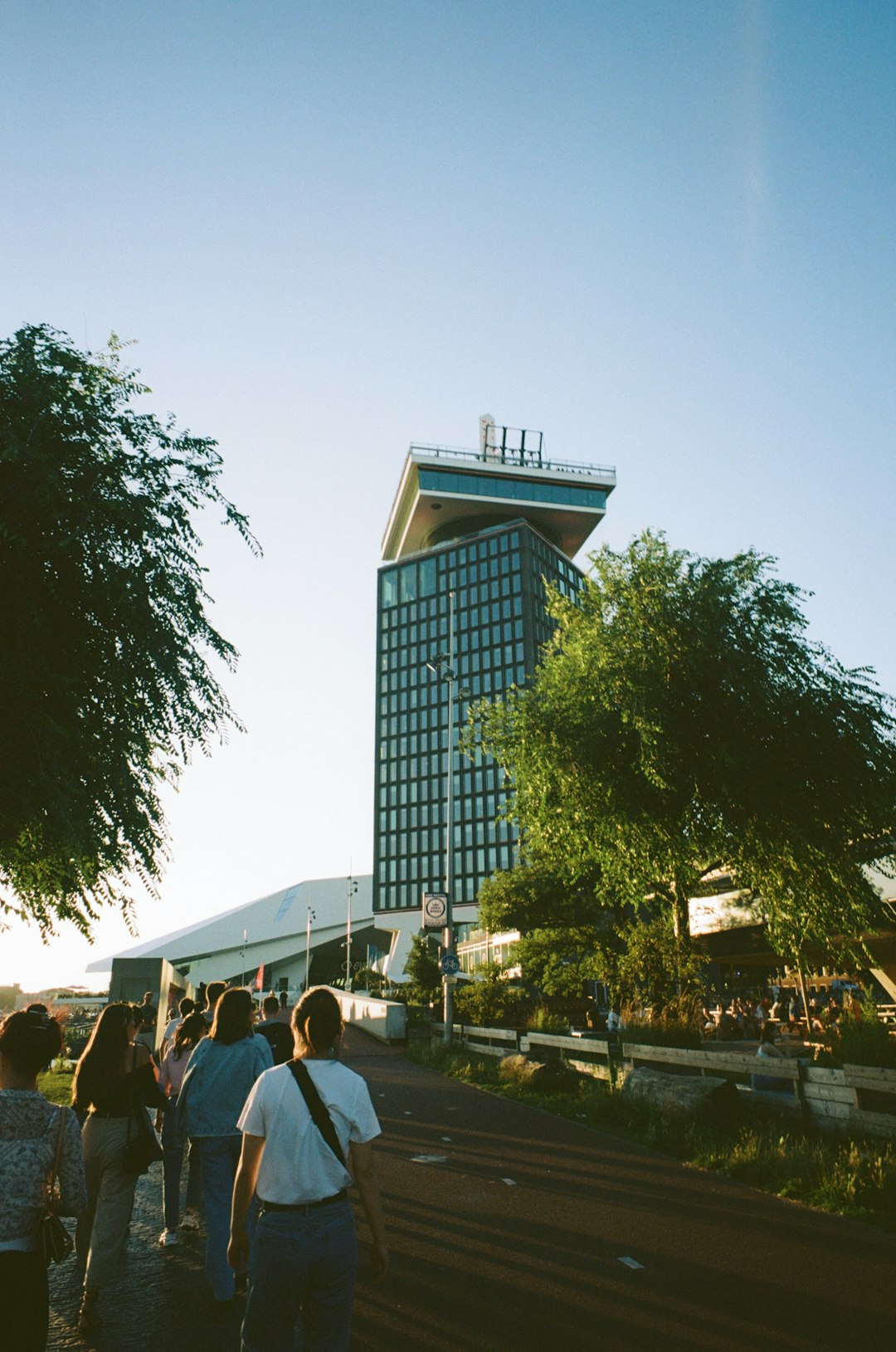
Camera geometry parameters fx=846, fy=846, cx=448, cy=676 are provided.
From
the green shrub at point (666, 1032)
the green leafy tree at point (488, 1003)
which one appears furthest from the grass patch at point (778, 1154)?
the green leafy tree at point (488, 1003)

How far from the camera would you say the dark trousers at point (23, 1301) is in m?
2.97

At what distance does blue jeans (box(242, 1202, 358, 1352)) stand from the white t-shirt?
0.33 ft

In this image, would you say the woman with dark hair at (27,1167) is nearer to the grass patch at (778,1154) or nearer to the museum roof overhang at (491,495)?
the grass patch at (778,1154)

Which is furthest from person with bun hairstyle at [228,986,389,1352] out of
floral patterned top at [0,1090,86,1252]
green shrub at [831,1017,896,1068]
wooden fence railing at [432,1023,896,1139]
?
green shrub at [831,1017,896,1068]

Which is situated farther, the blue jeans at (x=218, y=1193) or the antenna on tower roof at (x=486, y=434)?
the antenna on tower roof at (x=486, y=434)

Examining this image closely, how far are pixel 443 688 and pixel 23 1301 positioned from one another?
105m

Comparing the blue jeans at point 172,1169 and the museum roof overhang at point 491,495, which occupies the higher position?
the museum roof overhang at point 491,495

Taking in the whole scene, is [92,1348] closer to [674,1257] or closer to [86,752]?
[674,1257]

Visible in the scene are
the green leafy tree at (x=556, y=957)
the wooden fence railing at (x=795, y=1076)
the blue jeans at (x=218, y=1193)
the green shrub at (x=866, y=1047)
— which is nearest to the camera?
the blue jeans at (x=218, y=1193)

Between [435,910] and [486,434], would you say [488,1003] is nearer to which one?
[435,910]

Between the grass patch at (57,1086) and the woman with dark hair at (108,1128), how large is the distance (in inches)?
363

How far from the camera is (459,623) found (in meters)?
107

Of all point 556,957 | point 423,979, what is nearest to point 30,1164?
point 556,957

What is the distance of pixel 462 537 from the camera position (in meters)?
114
